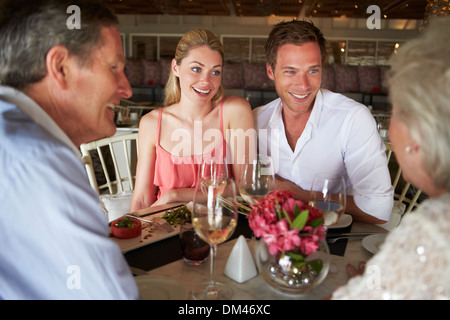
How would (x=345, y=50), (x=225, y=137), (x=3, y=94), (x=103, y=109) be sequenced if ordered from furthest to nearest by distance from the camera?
(x=345, y=50) → (x=225, y=137) → (x=103, y=109) → (x=3, y=94)

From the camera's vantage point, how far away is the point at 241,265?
105 cm

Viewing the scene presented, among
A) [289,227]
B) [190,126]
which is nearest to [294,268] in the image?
[289,227]

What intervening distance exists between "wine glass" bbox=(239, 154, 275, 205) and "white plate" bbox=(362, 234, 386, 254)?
0.38 metres

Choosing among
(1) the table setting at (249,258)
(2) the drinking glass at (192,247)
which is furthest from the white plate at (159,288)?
(2) the drinking glass at (192,247)

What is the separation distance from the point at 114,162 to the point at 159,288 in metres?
1.84

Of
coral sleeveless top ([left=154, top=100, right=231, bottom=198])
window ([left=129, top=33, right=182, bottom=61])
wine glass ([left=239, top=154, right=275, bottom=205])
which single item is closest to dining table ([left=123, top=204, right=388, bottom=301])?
wine glass ([left=239, top=154, right=275, bottom=205])

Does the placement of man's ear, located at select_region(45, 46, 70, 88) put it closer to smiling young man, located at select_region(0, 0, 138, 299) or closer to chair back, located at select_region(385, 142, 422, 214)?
smiling young man, located at select_region(0, 0, 138, 299)

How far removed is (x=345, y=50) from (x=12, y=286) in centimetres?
1320

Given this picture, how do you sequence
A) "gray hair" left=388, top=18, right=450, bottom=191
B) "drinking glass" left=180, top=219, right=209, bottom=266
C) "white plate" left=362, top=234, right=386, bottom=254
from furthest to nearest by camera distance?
"white plate" left=362, top=234, right=386, bottom=254 → "drinking glass" left=180, top=219, right=209, bottom=266 → "gray hair" left=388, top=18, right=450, bottom=191

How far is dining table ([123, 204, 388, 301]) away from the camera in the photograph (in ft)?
3.26

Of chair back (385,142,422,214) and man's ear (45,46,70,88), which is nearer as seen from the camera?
man's ear (45,46,70,88)

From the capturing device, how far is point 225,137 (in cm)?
233
